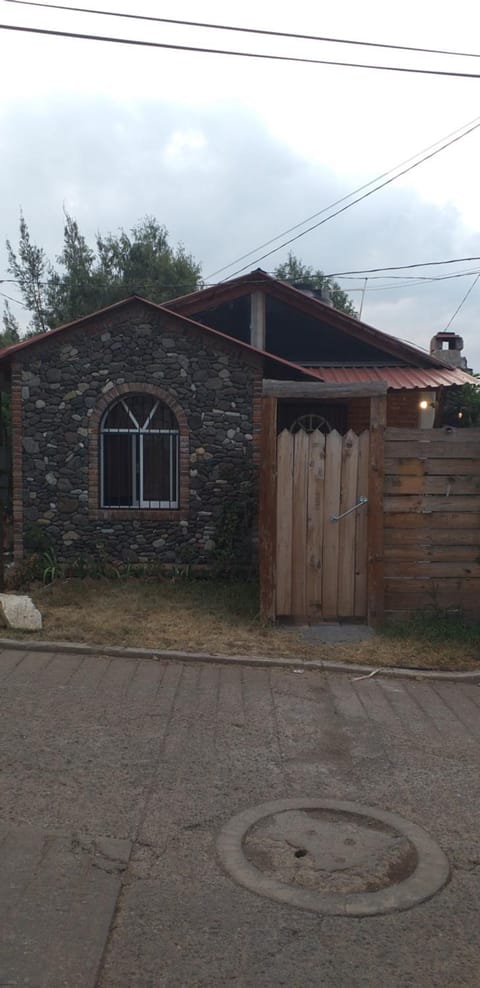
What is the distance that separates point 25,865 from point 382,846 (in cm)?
164

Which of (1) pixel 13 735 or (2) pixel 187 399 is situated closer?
(1) pixel 13 735

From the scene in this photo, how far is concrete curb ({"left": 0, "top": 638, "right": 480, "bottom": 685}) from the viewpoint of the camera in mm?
6582

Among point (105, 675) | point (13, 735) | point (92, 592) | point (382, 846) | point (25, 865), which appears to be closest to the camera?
point (25, 865)

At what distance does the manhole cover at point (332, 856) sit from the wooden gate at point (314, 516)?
3.70m

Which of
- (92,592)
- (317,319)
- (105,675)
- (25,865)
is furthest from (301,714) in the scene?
(317,319)

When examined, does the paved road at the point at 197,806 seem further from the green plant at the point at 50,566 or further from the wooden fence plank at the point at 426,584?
the green plant at the point at 50,566

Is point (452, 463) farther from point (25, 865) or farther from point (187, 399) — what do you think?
point (25, 865)

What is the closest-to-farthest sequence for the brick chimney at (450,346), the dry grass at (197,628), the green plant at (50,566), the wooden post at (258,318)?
1. the dry grass at (197,628)
2. the green plant at (50,566)
3. the wooden post at (258,318)
4. the brick chimney at (450,346)

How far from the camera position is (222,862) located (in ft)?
11.7

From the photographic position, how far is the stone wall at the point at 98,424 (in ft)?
36.1

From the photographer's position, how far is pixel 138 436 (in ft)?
37.1

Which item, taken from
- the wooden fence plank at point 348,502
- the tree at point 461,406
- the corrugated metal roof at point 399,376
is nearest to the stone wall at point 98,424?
the corrugated metal roof at point 399,376

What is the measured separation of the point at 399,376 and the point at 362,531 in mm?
6667

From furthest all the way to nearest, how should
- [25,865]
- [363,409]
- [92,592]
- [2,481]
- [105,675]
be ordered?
[363,409] < [2,481] < [92,592] < [105,675] < [25,865]
